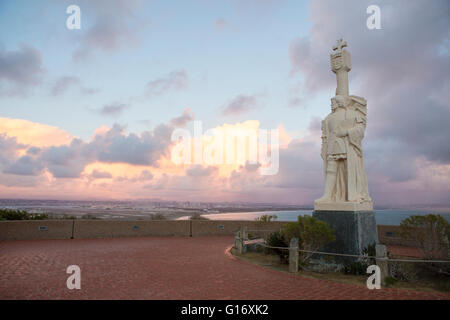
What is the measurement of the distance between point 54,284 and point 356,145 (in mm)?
10261

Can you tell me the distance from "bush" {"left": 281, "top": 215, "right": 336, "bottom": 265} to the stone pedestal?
0.42 meters

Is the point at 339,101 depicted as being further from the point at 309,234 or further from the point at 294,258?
the point at 294,258

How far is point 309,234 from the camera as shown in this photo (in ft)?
31.3

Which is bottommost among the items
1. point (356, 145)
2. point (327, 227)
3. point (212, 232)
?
point (212, 232)

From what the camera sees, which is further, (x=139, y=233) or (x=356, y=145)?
(x=139, y=233)

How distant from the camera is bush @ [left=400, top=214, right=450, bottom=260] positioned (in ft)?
31.2

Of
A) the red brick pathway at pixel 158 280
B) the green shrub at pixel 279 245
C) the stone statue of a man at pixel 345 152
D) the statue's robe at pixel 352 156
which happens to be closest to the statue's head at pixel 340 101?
the stone statue of a man at pixel 345 152

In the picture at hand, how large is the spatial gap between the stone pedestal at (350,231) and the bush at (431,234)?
1210 millimetres

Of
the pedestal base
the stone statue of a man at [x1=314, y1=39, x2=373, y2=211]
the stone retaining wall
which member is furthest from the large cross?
the stone retaining wall

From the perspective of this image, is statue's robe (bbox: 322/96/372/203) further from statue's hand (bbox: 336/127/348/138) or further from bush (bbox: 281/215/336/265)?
bush (bbox: 281/215/336/265)

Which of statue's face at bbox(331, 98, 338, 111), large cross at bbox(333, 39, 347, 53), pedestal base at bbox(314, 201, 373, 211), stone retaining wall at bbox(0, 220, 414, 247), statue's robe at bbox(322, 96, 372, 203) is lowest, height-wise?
stone retaining wall at bbox(0, 220, 414, 247)
